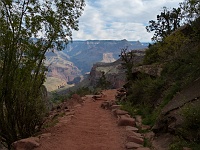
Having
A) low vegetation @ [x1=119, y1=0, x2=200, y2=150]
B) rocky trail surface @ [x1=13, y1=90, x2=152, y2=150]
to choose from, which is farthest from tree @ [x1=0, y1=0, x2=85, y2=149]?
low vegetation @ [x1=119, y1=0, x2=200, y2=150]

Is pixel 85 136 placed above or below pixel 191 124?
below

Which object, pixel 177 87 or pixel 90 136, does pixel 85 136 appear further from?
pixel 177 87

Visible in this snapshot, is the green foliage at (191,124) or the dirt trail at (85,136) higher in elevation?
the green foliage at (191,124)

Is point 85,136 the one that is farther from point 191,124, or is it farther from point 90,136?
point 191,124

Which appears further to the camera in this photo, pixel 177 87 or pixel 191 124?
pixel 177 87

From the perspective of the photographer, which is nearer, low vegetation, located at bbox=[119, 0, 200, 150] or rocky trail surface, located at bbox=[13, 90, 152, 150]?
low vegetation, located at bbox=[119, 0, 200, 150]

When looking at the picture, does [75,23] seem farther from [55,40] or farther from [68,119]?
[68,119]

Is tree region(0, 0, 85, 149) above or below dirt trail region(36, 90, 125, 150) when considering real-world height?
above

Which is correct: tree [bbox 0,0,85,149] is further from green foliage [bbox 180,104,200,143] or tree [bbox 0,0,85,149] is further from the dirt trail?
green foliage [bbox 180,104,200,143]

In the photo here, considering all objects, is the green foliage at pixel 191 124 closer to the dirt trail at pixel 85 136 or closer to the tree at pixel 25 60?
the dirt trail at pixel 85 136

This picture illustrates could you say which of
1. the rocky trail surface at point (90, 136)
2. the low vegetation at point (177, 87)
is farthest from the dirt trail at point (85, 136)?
the low vegetation at point (177, 87)

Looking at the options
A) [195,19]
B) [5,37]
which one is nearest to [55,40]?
[5,37]

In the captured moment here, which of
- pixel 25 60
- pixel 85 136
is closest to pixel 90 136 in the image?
pixel 85 136

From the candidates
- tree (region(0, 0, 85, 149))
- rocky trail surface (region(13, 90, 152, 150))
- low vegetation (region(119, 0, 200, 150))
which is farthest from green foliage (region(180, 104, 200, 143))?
tree (region(0, 0, 85, 149))
